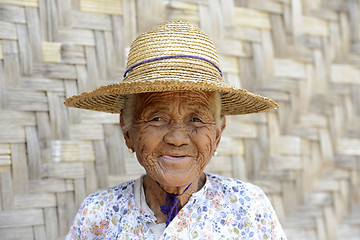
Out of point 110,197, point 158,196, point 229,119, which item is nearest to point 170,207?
point 158,196

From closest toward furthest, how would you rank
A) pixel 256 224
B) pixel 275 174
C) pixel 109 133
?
pixel 256 224, pixel 109 133, pixel 275 174

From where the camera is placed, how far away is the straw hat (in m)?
1.56

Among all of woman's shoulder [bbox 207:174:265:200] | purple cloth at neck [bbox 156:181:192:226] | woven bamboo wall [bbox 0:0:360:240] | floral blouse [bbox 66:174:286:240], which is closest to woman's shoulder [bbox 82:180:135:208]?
floral blouse [bbox 66:174:286:240]

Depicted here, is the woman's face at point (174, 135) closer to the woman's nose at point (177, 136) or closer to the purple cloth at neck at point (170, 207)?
the woman's nose at point (177, 136)

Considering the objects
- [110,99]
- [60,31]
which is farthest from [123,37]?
[110,99]

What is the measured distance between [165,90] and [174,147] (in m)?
0.22

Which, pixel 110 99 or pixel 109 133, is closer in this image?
pixel 110 99

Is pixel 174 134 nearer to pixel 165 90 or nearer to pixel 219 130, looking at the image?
pixel 165 90

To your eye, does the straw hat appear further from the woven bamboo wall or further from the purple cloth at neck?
the woven bamboo wall

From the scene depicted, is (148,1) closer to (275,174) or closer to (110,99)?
(110,99)

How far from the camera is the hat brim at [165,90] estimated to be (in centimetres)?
154

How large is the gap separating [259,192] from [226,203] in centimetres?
17

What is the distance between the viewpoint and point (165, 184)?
167 cm

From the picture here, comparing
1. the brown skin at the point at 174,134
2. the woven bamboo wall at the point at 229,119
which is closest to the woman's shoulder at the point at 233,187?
the brown skin at the point at 174,134
